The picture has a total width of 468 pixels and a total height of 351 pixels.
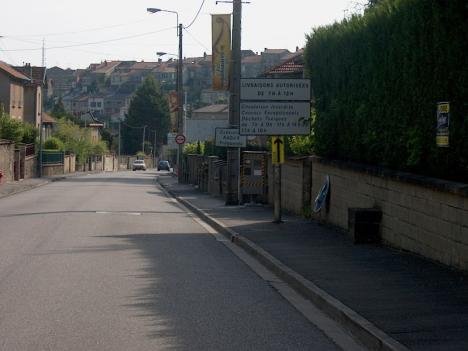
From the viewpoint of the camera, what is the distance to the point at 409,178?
14.4 meters

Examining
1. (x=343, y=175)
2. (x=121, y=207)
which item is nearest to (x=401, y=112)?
(x=343, y=175)

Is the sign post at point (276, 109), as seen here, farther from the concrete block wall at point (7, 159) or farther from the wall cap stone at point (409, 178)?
the concrete block wall at point (7, 159)

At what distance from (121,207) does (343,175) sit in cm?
1247

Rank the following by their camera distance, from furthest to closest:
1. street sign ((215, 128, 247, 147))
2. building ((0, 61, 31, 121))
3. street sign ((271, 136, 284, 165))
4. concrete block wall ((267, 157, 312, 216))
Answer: building ((0, 61, 31, 121))
street sign ((215, 128, 247, 147))
concrete block wall ((267, 157, 312, 216))
street sign ((271, 136, 284, 165))

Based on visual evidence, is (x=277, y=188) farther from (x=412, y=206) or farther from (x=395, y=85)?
(x=412, y=206)

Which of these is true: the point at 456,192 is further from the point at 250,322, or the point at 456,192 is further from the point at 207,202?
the point at 207,202

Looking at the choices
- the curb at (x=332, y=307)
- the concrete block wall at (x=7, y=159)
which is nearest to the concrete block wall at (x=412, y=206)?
the curb at (x=332, y=307)

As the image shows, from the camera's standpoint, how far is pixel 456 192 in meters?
12.3

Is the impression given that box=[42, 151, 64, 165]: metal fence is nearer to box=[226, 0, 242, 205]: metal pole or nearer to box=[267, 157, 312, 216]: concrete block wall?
box=[226, 0, 242, 205]: metal pole

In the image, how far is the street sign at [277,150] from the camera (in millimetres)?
20609

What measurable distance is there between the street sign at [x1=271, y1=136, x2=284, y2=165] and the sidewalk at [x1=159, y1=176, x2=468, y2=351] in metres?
1.81

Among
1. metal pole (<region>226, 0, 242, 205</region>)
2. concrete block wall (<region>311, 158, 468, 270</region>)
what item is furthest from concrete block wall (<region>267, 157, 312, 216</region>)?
concrete block wall (<region>311, 158, 468, 270</region>)

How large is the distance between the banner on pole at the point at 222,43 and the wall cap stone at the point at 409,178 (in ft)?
38.4

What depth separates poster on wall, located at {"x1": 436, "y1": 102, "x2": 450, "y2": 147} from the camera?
42.2 ft
